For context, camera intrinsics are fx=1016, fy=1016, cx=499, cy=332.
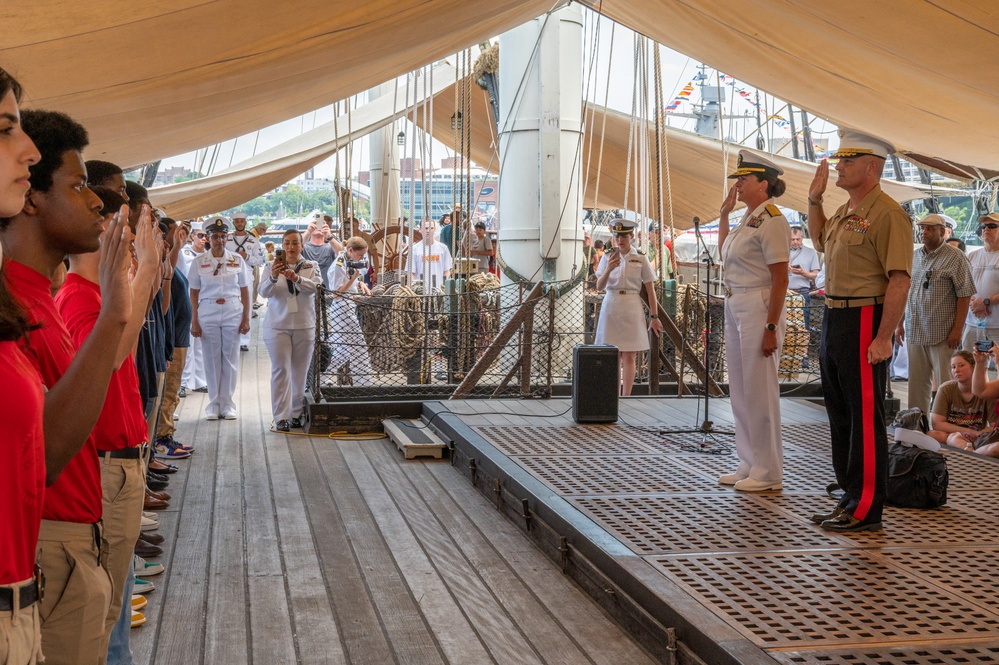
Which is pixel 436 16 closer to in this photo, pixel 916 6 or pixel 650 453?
pixel 916 6

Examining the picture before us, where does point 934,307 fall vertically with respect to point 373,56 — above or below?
below

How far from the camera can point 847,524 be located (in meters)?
3.81

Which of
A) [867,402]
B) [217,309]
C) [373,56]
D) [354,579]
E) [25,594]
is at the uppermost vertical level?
[373,56]

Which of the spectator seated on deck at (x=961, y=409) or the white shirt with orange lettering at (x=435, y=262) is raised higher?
the white shirt with orange lettering at (x=435, y=262)

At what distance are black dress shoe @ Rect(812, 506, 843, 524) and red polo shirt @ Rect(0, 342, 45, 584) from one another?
3207 mm

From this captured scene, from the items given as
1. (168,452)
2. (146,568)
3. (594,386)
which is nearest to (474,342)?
(594,386)

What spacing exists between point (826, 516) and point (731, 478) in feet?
2.40

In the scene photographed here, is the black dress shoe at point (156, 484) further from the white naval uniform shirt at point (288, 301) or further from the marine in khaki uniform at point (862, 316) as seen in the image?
the marine in khaki uniform at point (862, 316)

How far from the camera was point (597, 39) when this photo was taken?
7.25 m

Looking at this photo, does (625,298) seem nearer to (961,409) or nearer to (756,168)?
(961,409)

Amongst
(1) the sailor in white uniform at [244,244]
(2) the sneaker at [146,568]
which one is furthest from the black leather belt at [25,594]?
(1) the sailor in white uniform at [244,244]

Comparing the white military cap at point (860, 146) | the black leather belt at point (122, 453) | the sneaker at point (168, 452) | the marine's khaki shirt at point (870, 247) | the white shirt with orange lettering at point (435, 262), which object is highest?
the white shirt with orange lettering at point (435, 262)

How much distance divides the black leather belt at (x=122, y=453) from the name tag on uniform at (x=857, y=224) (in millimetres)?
2693

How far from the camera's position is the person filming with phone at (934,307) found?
658 centimetres
